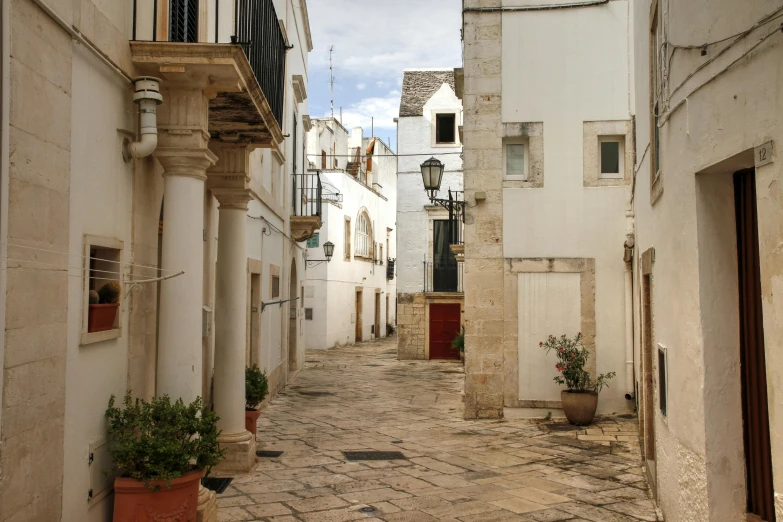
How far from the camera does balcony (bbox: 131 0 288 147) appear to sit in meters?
4.96

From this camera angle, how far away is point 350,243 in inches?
1180

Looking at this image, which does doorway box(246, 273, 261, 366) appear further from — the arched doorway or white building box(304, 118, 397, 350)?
white building box(304, 118, 397, 350)

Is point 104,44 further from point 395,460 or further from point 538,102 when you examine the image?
point 538,102

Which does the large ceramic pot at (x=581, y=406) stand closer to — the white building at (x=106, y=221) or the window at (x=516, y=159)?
the window at (x=516, y=159)

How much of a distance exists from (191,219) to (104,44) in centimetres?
140

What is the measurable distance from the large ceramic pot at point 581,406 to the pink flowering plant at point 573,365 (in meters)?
0.11

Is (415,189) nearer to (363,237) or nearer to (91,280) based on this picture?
(363,237)

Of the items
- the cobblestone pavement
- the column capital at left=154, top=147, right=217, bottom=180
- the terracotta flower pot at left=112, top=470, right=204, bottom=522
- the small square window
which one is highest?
the column capital at left=154, top=147, right=217, bottom=180

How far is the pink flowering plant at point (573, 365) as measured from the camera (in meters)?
10.4

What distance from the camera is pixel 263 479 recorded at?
23.4 ft

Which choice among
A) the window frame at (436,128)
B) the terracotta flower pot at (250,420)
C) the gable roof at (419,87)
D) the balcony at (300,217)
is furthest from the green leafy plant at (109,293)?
the gable roof at (419,87)

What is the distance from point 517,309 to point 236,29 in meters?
6.64

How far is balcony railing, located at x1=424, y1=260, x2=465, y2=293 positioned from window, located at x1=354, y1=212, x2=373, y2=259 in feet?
24.5

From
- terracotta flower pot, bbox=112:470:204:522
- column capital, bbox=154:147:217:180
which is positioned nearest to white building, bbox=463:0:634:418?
column capital, bbox=154:147:217:180
